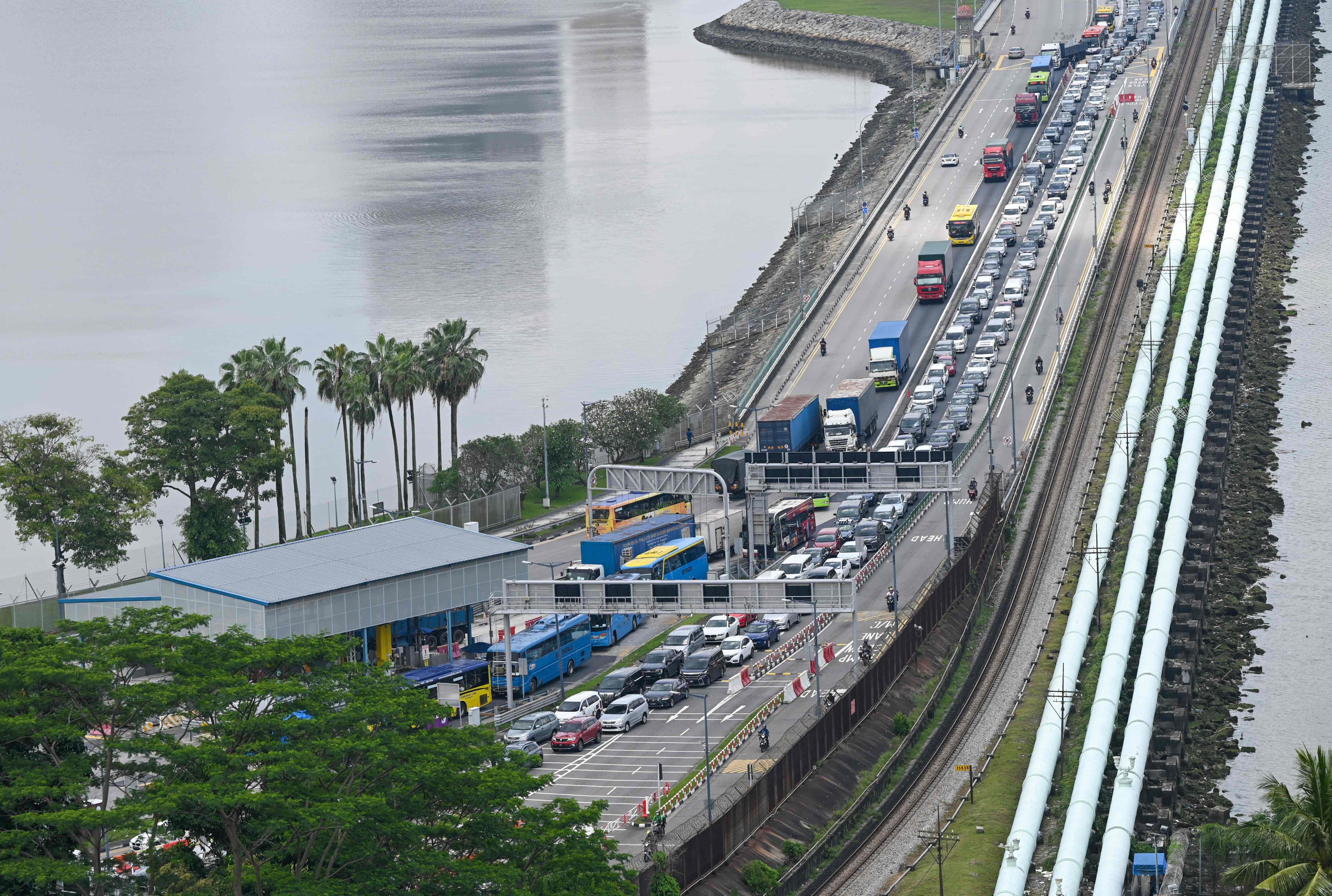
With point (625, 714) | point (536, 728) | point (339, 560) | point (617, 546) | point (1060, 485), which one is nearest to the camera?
point (536, 728)

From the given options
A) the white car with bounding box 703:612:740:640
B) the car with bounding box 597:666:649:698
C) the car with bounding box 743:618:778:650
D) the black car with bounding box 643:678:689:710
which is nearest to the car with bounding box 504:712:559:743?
the car with bounding box 597:666:649:698

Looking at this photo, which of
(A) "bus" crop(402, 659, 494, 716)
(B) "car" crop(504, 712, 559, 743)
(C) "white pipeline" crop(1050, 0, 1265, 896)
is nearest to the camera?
(C) "white pipeline" crop(1050, 0, 1265, 896)

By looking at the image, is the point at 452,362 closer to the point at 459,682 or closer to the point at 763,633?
the point at 763,633

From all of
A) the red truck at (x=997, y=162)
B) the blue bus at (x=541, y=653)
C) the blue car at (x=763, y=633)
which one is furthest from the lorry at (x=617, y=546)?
the red truck at (x=997, y=162)

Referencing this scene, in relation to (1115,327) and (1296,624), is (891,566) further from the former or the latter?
(1115,327)

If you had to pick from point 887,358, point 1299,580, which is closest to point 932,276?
point 887,358

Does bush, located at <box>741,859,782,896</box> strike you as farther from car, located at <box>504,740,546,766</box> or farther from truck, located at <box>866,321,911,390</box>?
truck, located at <box>866,321,911,390</box>

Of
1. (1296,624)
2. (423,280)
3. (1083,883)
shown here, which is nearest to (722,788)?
(1083,883)
